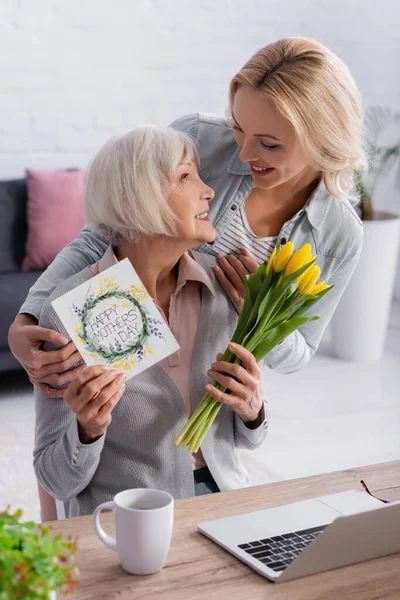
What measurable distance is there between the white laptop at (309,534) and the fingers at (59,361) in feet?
1.40

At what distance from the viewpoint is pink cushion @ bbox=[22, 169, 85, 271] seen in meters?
4.21

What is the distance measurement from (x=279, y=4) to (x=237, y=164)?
344cm

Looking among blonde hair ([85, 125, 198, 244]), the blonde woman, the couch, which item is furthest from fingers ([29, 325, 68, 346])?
the couch

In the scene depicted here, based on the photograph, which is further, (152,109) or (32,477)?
(152,109)

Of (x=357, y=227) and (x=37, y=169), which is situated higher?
(x=357, y=227)

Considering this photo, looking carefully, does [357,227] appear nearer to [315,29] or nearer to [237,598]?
[237,598]

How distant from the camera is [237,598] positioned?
1.06 meters

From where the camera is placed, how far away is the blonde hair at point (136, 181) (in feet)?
5.19

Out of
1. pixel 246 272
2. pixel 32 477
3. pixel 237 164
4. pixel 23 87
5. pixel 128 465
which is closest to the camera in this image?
pixel 128 465

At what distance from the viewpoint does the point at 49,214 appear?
4.21m

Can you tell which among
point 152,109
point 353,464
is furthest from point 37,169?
point 353,464

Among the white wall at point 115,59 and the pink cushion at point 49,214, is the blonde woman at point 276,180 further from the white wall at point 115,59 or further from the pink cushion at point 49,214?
the white wall at point 115,59

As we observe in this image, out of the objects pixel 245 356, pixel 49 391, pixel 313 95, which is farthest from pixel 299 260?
pixel 49 391

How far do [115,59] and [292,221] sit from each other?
3.15 meters
